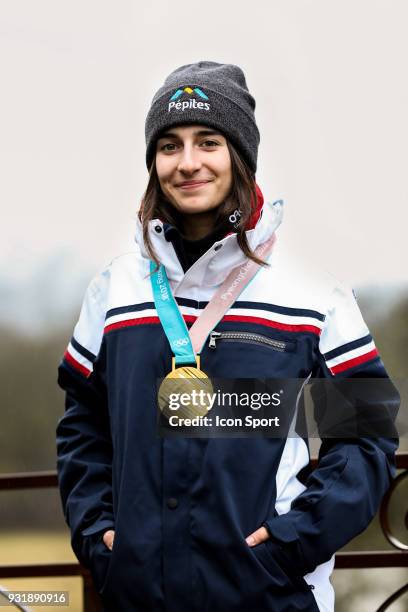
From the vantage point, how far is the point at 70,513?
2449 mm

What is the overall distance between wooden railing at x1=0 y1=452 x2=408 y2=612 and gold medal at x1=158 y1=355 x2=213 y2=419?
110 centimetres

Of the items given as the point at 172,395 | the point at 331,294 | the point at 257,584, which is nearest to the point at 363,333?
the point at 331,294

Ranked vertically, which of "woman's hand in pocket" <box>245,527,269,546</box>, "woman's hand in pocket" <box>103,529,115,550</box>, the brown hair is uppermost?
the brown hair

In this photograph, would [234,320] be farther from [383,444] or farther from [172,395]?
[383,444]

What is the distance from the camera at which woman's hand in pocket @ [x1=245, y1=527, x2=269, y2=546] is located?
7.23 feet

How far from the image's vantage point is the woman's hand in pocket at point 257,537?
220 centimetres

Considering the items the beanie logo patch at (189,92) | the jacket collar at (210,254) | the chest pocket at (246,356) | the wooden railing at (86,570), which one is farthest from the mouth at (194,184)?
the wooden railing at (86,570)

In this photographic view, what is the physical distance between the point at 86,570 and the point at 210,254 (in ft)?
5.11

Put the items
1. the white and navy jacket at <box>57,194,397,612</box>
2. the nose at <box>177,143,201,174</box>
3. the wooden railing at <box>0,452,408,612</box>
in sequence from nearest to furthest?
1. the white and navy jacket at <box>57,194,397,612</box>
2. the nose at <box>177,143,201,174</box>
3. the wooden railing at <box>0,452,408,612</box>

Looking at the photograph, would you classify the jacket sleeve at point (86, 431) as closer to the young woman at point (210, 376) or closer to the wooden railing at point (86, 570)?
the young woman at point (210, 376)

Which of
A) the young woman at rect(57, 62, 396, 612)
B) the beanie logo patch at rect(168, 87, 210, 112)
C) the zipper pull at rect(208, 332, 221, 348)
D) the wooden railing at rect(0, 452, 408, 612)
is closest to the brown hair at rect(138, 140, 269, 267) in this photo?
the young woman at rect(57, 62, 396, 612)

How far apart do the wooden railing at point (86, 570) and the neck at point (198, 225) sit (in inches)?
45.0

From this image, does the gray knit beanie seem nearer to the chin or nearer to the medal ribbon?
the chin

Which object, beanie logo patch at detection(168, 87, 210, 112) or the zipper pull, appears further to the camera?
beanie logo patch at detection(168, 87, 210, 112)
